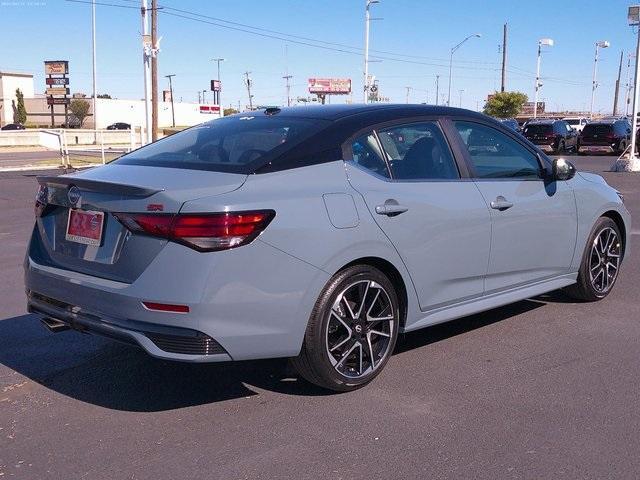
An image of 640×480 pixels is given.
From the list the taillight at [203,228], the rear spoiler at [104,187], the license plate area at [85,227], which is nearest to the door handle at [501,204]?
the taillight at [203,228]

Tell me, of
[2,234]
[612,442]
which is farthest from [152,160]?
[2,234]

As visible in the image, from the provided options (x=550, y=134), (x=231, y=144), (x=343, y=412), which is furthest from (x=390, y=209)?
(x=550, y=134)

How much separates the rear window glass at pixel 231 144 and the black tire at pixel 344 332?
825 millimetres

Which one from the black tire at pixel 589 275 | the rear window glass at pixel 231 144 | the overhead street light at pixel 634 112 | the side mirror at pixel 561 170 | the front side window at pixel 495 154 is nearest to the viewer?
the rear window glass at pixel 231 144

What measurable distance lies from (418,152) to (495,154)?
822 millimetres

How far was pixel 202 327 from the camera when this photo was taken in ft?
11.5

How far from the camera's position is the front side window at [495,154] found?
5.02 metres

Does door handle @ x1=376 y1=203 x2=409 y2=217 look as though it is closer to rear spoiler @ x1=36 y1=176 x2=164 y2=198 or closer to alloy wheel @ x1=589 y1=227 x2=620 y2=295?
rear spoiler @ x1=36 y1=176 x2=164 y2=198

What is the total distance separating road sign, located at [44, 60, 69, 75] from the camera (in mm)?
70938

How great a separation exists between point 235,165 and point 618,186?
51.2ft

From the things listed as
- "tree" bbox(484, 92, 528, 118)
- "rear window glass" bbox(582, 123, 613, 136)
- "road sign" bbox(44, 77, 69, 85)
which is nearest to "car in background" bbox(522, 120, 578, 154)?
"rear window glass" bbox(582, 123, 613, 136)

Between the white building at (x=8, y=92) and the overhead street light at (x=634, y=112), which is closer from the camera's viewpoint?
the overhead street light at (x=634, y=112)

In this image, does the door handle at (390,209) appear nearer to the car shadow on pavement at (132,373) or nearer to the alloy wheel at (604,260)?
the car shadow on pavement at (132,373)

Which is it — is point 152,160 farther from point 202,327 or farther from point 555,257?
point 555,257
